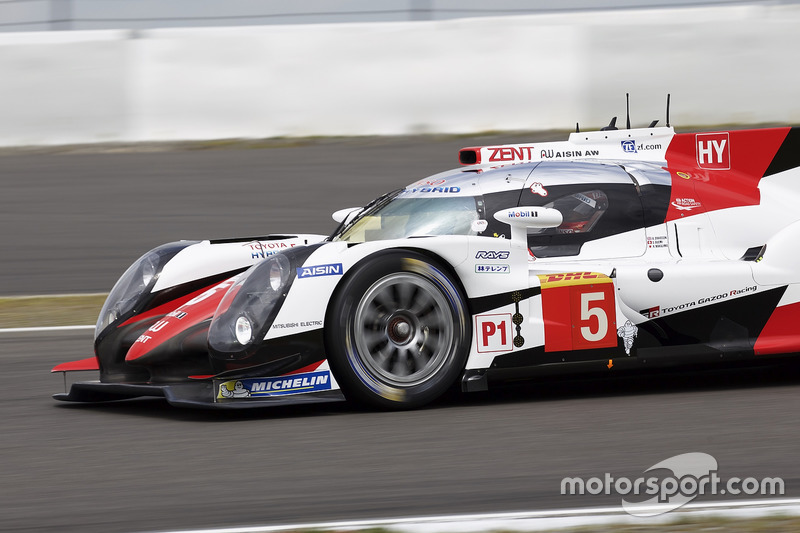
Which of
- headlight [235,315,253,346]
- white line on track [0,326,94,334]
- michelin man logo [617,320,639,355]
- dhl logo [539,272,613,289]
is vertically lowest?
white line on track [0,326,94,334]

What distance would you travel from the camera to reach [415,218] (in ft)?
18.0

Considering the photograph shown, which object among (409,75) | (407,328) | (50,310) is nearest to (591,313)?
(407,328)

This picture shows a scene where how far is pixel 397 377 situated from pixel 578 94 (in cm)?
762

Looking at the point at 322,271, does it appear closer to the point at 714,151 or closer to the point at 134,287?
the point at 134,287

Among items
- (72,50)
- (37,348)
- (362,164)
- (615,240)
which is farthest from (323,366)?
(72,50)

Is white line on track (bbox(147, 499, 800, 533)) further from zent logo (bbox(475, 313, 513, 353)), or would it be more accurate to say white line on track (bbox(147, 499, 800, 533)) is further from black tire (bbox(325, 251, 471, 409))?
zent logo (bbox(475, 313, 513, 353))

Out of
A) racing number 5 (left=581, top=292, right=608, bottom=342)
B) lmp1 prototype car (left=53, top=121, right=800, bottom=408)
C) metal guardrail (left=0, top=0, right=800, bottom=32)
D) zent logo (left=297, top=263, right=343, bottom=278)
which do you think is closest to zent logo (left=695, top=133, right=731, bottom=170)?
lmp1 prototype car (left=53, top=121, right=800, bottom=408)

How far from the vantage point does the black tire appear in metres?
4.92

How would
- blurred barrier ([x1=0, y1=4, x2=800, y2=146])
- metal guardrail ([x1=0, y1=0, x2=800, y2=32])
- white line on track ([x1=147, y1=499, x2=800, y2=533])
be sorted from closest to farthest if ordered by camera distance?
white line on track ([x1=147, y1=499, x2=800, y2=533]) → blurred barrier ([x1=0, y1=4, x2=800, y2=146]) → metal guardrail ([x1=0, y1=0, x2=800, y2=32])

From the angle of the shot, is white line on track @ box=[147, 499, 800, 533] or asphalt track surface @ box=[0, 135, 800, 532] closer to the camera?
white line on track @ box=[147, 499, 800, 533]

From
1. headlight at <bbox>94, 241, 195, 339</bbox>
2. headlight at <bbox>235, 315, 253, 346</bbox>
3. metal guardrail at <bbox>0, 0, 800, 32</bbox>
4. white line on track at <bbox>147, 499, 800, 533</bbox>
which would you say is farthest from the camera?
metal guardrail at <bbox>0, 0, 800, 32</bbox>

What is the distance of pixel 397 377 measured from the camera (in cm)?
500

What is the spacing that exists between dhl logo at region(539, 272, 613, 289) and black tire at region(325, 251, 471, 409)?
406 mm

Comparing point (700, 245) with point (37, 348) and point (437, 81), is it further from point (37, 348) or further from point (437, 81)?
point (437, 81)
